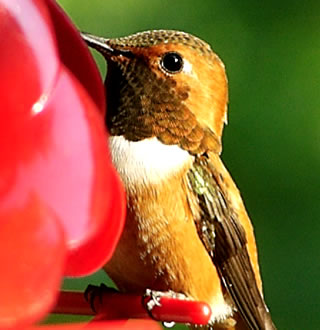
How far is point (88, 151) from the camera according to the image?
0.99 meters

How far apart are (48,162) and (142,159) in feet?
2.14

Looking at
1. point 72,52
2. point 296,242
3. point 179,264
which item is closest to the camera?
point 72,52

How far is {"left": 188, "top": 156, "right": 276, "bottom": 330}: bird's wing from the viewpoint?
1.69 m

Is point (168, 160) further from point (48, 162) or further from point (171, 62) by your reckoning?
point (48, 162)

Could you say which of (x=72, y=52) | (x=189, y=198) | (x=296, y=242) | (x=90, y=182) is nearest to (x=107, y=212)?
(x=90, y=182)

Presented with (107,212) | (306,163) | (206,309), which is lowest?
(306,163)

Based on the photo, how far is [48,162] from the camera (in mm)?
954

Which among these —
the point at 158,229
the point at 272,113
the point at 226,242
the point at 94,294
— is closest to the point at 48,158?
the point at 94,294

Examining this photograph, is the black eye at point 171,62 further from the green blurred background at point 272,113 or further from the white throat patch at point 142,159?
the green blurred background at point 272,113

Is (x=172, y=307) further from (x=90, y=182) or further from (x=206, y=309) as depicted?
(x=90, y=182)

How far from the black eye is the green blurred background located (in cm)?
95

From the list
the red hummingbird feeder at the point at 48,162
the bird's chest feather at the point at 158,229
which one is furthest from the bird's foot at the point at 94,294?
the red hummingbird feeder at the point at 48,162

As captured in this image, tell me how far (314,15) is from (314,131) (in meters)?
0.32

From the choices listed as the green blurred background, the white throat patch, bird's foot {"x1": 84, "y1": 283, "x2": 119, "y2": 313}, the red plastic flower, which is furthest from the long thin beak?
the green blurred background
